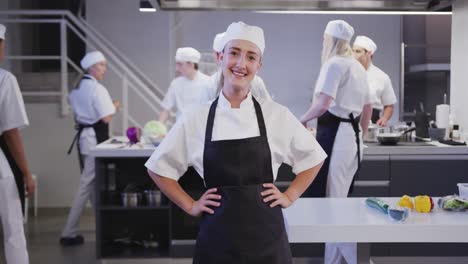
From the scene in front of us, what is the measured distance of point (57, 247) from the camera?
489 centimetres

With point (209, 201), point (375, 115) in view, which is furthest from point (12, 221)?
point (375, 115)

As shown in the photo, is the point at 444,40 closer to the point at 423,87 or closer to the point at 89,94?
the point at 423,87

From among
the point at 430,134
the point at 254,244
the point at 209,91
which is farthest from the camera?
the point at 430,134

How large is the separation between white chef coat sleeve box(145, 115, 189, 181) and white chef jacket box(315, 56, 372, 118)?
5.83ft

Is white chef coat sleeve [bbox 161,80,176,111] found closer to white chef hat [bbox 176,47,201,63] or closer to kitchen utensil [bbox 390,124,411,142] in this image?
white chef hat [bbox 176,47,201,63]

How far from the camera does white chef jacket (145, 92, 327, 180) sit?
1.98m

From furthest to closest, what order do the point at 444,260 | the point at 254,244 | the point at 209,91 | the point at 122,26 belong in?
the point at 122,26, the point at 209,91, the point at 444,260, the point at 254,244

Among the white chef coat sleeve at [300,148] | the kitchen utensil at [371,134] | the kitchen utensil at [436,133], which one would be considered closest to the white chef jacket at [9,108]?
the white chef coat sleeve at [300,148]

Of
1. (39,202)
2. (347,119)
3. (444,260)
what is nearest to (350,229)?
(444,260)

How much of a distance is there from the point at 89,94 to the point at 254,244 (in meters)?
3.44

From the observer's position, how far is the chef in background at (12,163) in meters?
3.11

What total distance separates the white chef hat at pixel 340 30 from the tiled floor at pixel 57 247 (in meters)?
1.35

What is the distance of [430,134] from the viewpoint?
4.62 m

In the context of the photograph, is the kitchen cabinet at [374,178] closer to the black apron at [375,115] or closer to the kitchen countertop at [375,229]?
the black apron at [375,115]
